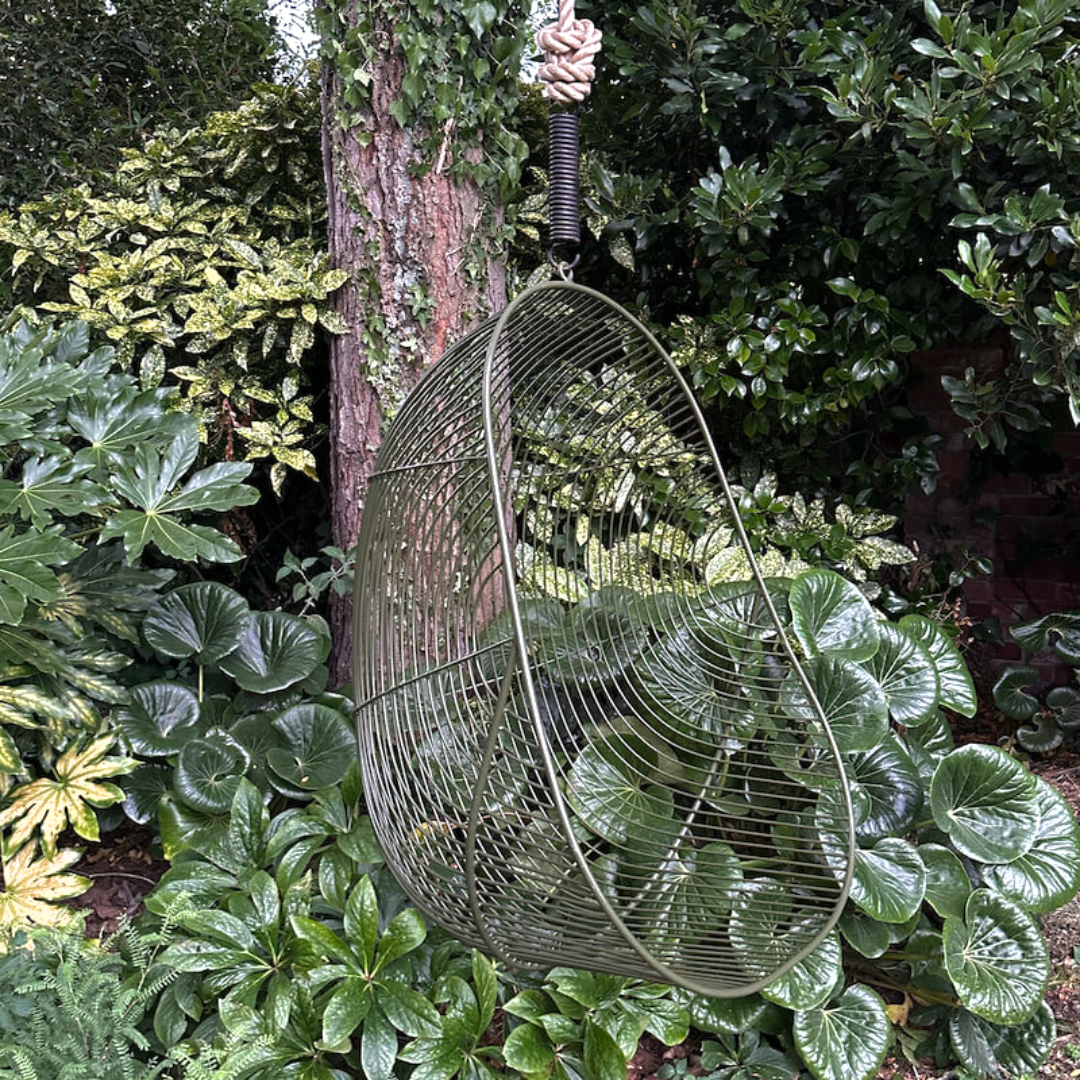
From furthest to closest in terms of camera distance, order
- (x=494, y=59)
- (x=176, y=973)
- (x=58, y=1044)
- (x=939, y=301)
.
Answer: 1. (x=939, y=301)
2. (x=494, y=59)
3. (x=176, y=973)
4. (x=58, y=1044)

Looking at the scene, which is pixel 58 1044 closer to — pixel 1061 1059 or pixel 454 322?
pixel 454 322

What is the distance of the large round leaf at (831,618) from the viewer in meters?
1.48

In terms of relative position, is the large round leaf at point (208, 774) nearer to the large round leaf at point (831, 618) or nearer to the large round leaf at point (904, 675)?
the large round leaf at point (831, 618)

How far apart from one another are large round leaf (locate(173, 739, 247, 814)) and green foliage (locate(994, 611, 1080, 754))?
5.63ft

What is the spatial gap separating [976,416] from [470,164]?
1.23 metres

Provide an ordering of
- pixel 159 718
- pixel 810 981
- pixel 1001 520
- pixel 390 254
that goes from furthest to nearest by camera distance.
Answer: pixel 1001 520, pixel 390 254, pixel 159 718, pixel 810 981

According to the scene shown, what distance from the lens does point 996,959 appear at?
4.21 feet

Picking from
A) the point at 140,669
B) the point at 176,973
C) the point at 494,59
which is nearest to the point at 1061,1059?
the point at 176,973

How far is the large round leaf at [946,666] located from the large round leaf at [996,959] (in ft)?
1.13

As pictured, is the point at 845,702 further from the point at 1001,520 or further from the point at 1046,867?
the point at 1001,520

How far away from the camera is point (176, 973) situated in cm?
126

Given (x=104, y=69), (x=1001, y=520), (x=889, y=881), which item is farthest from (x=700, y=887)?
(x=104, y=69)

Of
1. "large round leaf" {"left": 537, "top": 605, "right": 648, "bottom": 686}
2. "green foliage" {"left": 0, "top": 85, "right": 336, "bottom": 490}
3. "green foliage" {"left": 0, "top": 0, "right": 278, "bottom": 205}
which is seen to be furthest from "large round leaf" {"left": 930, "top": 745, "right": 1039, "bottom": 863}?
"green foliage" {"left": 0, "top": 0, "right": 278, "bottom": 205}

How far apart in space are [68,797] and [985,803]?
1.52 metres
